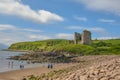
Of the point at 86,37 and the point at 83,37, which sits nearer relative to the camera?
the point at 86,37

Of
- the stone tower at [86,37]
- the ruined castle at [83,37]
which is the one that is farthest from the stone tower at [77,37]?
the stone tower at [86,37]

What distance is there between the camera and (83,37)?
181m

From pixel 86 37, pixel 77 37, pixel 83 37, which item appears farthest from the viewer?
pixel 77 37

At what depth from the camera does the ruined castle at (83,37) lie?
178125 mm

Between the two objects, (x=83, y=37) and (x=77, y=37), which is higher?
(x=77, y=37)

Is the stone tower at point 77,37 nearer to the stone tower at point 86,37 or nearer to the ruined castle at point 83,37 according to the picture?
the ruined castle at point 83,37

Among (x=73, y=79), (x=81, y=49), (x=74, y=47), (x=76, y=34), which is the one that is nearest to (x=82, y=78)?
(x=73, y=79)

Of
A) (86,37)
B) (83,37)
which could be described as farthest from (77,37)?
(86,37)

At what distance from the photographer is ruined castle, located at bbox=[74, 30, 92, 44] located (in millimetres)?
178125

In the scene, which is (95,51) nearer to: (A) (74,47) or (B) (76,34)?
(A) (74,47)

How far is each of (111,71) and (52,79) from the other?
9.15 m

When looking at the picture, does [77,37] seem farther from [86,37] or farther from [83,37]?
[86,37]

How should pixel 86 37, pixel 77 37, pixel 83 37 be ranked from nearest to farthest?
pixel 86 37
pixel 83 37
pixel 77 37

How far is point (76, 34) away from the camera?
7249 inches
